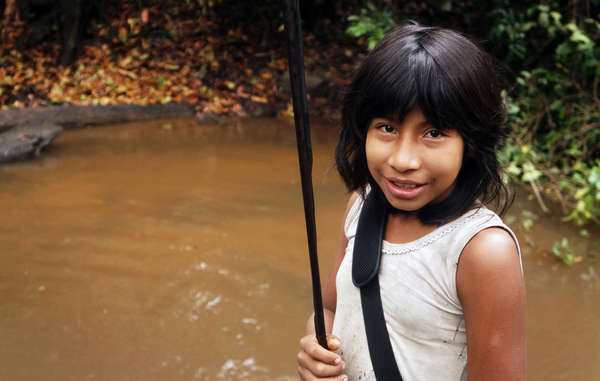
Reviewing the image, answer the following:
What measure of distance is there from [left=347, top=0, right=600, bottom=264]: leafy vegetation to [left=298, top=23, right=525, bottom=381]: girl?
2.45m

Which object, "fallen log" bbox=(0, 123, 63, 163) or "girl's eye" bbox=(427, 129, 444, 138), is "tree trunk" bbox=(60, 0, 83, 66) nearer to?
"fallen log" bbox=(0, 123, 63, 163)

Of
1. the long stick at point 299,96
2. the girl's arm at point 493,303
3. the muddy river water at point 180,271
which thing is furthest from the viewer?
the muddy river water at point 180,271

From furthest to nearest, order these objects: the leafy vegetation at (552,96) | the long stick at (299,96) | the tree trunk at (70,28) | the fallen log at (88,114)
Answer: the tree trunk at (70,28)
the fallen log at (88,114)
the leafy vegetation at (552,96)
the long stick at (299,96)

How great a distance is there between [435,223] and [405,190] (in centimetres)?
10

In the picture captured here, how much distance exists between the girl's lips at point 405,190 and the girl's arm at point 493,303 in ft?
0.48

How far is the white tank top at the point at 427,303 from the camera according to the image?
1.16m

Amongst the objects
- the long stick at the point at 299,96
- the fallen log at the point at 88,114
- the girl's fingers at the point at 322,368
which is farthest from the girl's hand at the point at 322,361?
the fallen log at the point at 88,114

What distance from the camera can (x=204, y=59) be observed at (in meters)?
7.20

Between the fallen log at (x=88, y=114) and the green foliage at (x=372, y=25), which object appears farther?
the fallen log at (x=88, y=114)

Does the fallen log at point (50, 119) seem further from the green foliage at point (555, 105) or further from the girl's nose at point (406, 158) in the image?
the girl's nose at point (406, 158)

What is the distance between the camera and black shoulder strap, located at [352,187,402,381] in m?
1.22

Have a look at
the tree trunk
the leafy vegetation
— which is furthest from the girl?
the tree trunk

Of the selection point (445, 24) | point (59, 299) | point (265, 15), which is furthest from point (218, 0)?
point (59, 299)

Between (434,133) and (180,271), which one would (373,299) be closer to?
(434,133)
